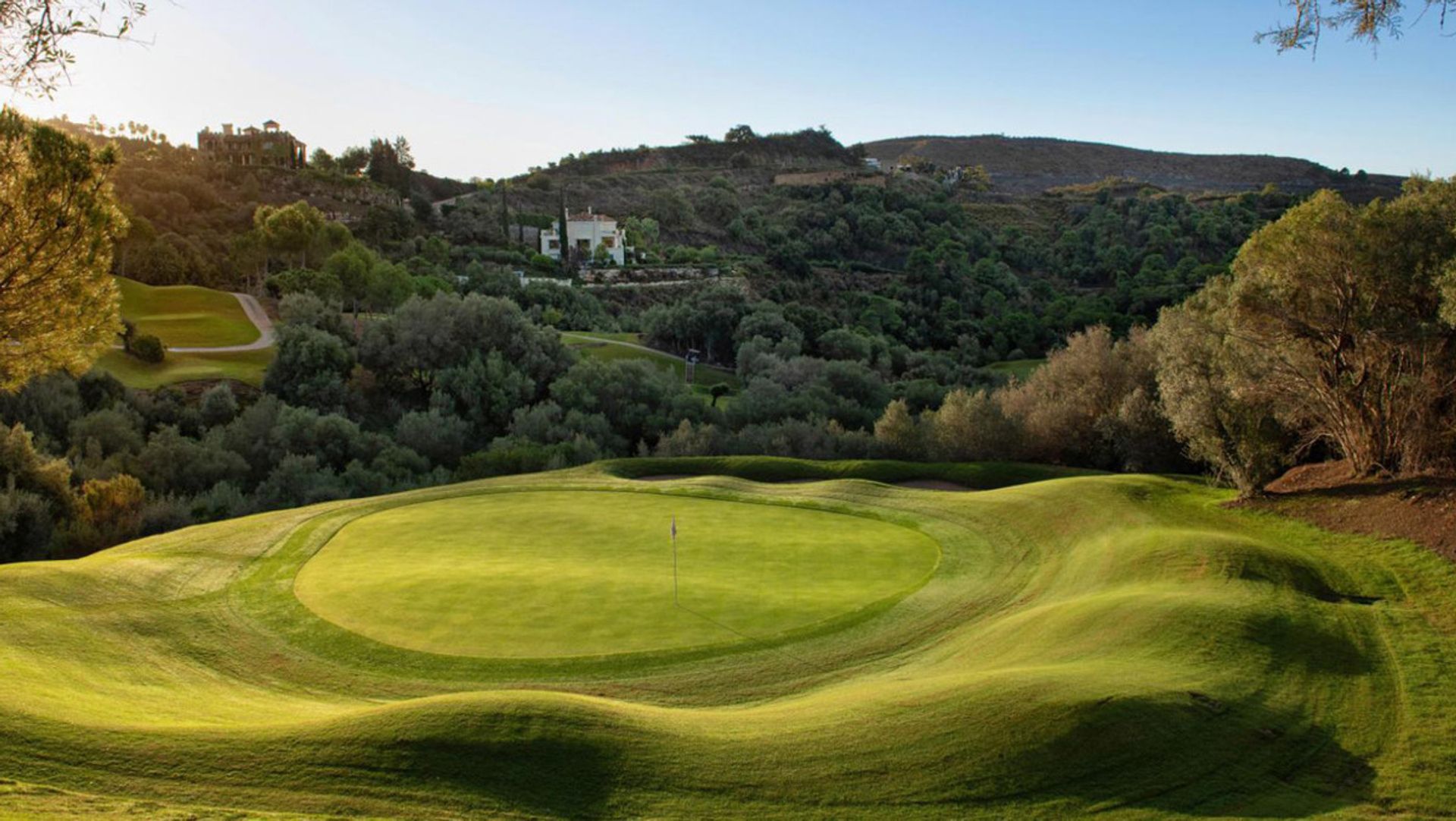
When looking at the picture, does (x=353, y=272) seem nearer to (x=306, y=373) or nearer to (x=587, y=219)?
(x=306, y=373)

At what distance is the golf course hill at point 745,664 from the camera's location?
683 cm

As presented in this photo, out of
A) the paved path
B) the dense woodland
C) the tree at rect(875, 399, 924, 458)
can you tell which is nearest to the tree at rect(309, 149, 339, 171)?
the dense woodland

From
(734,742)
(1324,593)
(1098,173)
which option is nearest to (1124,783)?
(734,742)

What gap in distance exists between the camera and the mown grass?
35.9 metres

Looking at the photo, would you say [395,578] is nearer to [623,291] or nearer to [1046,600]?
[1046,600]

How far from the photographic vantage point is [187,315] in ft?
152

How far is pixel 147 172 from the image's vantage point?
66.9m

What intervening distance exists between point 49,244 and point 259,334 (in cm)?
3397

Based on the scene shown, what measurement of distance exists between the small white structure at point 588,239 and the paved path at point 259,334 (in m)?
33.6

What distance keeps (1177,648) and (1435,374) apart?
10.6m

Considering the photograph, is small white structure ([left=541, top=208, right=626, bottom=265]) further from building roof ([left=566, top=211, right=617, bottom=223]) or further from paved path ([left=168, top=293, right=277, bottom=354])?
paved path ([left=168, top=293, right=277, bottom=354])

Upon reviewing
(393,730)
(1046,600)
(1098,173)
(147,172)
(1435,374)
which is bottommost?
(1046,600)

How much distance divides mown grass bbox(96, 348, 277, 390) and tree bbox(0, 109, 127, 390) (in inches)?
895

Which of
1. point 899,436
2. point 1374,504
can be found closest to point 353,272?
point 899,436
